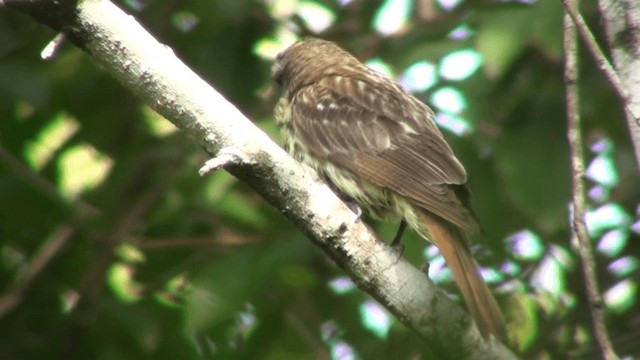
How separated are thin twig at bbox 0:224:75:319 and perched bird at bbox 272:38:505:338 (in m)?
1.22

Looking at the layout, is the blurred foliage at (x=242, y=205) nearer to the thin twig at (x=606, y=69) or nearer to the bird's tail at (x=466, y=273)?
the bird's tail at (x=466, y=273)

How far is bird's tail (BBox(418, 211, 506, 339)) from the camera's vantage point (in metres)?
3.77

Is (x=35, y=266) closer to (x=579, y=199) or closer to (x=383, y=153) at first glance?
(x=383, y=153)

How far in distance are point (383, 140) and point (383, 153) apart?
106 millimetres

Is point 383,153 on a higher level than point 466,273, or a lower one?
higher

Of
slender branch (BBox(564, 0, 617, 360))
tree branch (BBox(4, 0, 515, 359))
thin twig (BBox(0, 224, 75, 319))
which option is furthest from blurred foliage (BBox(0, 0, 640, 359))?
slender branch (BBox(564, 0, 617, 360))

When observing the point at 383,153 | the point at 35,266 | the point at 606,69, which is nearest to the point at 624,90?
the point at 606,69

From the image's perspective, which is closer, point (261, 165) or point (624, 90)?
point (624, 90)

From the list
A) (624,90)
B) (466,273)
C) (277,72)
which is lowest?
(466,273)

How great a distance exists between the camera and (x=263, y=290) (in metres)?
4.92

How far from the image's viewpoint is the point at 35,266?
212 inches

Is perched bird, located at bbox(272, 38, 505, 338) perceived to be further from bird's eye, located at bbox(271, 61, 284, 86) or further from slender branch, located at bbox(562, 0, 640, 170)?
slender branch, located at bbox(562, 0, 640, 170)

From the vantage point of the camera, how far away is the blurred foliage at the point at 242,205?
15.1 ft

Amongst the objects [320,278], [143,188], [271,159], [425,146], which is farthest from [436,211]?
[143,188]
